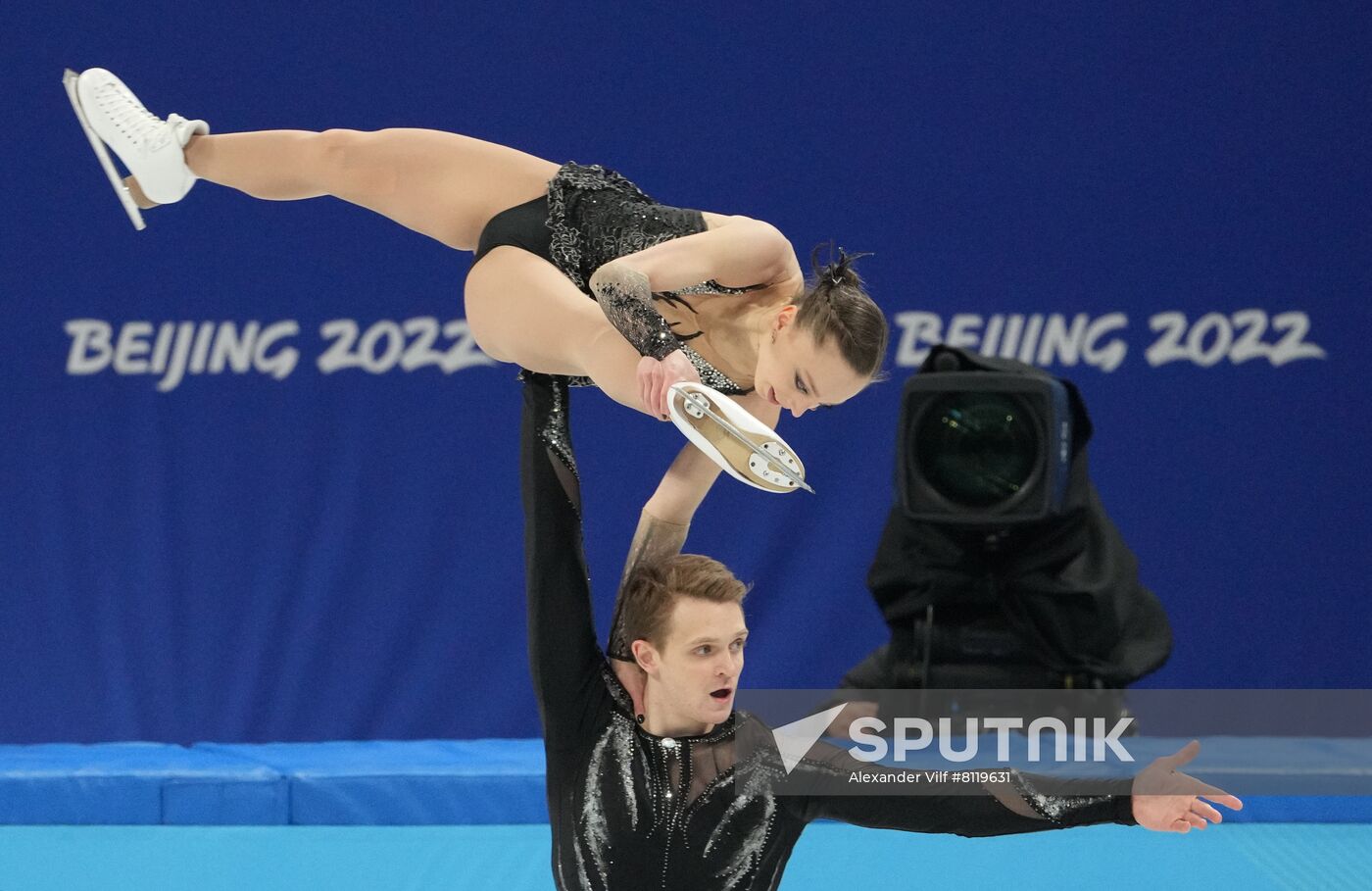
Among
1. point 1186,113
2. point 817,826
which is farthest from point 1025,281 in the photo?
point 817,826

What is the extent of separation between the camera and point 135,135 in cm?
326

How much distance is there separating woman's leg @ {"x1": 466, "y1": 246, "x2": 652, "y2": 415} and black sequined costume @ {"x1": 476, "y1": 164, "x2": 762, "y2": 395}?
5 centimetres

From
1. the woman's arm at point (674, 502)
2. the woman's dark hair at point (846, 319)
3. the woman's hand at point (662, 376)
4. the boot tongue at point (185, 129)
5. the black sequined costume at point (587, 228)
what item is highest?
the boot tongue at point (185, 129)

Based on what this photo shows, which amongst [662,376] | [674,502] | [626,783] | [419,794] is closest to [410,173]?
[674,502]

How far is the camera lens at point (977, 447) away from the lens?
8.61 feet

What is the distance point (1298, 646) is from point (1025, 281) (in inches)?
62.5

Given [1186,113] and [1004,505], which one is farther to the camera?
[1186,113]

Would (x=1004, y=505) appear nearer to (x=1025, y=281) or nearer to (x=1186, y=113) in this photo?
(x=1025, y=281)

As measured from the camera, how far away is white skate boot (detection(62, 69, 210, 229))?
322 centimetres

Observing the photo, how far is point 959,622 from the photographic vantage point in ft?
9.45

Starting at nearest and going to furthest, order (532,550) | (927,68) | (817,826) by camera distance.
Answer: (532,550) → (817,826) → (927,68)

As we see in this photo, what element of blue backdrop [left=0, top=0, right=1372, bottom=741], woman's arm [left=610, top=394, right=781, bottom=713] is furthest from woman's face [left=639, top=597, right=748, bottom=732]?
blue backdrop [left=0, top=0, right=1372, bottom=741]

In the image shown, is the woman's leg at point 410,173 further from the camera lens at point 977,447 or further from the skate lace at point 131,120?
the camera lens at point 977,447

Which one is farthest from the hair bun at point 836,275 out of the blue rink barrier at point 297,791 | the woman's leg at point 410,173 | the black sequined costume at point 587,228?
the blue rink barrier at point 297,791
